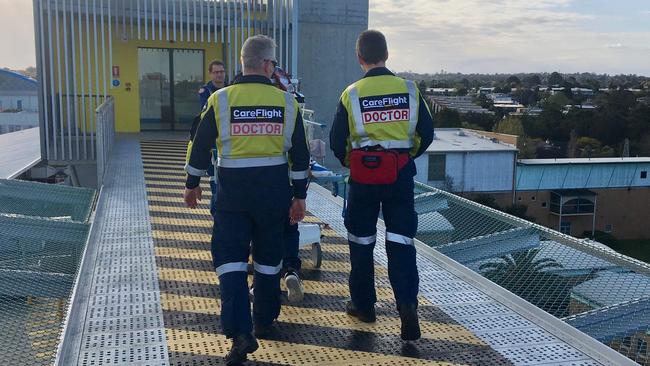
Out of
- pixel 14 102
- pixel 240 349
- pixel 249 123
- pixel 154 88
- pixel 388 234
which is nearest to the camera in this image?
pixel 240 349

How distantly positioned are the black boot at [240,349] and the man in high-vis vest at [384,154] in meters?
0.96

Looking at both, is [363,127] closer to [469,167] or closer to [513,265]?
[513,265]

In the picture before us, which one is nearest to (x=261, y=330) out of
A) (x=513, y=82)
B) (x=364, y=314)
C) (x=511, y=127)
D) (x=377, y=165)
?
(x=364, y=314)

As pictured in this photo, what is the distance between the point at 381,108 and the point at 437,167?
35.0m

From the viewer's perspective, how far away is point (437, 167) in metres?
38.4

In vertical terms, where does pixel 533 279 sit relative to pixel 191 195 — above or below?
below

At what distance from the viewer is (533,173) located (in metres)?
40.1

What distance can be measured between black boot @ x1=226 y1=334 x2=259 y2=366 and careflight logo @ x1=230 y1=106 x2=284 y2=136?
117cm

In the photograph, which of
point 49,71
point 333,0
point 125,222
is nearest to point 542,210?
point 333,0

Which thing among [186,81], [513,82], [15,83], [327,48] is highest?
[513,82]

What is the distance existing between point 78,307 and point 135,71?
11.7 meters

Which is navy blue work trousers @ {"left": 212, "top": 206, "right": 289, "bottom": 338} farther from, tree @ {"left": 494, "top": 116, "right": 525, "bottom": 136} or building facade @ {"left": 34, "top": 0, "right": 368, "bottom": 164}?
tree @ {"left": 494, "top": 116, "right": 525, "bottom": 136}

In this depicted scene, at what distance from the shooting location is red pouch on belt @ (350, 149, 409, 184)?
4.01 meters

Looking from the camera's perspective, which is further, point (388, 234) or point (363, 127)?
point (388, 234)
